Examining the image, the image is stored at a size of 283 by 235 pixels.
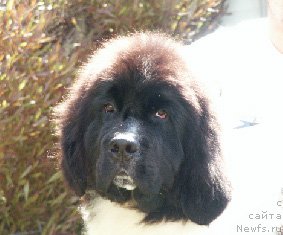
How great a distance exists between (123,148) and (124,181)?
0.72 feet

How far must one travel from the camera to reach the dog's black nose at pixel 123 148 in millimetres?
3557

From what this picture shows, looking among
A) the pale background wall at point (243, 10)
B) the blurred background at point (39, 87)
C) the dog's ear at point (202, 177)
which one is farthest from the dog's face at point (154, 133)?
the pale background wall at point (243, 10)

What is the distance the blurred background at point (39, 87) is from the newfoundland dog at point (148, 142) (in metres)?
0.77

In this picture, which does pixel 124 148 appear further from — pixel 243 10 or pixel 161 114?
pixel 243 10

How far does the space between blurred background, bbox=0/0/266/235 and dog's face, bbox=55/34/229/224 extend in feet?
2.79

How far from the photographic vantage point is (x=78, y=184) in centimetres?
412

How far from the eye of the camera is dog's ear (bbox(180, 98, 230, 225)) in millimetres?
3844

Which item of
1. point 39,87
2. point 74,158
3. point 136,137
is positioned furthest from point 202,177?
point 39,87

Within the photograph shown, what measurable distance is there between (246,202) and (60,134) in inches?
45.4

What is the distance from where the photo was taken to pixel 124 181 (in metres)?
3.69

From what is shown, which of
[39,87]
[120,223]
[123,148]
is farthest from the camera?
[39,87]

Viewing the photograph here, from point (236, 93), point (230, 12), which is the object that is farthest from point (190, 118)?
point (230, 12)

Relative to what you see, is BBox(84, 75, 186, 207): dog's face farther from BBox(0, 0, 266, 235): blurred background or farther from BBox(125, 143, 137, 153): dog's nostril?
BBox(0, 0, 266, 235): blurred background

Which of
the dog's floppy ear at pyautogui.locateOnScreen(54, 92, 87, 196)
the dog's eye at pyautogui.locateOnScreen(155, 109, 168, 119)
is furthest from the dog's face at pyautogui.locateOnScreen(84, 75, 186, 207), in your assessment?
the dog's floppy ear at pyautogui.locateOnScreen(54, 92, 87, 196)
